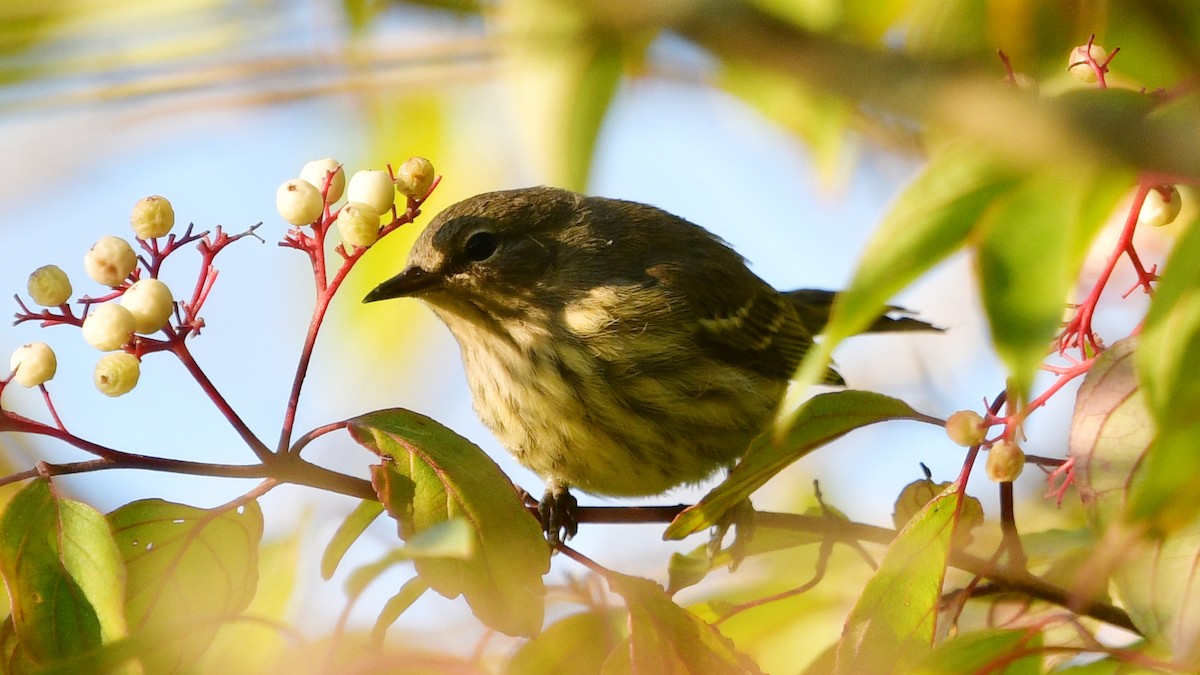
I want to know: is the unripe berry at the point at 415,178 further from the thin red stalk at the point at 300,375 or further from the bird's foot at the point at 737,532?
the bird's foot at the point at 737,532

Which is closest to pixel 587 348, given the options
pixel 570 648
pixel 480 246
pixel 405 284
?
pixel 480 246

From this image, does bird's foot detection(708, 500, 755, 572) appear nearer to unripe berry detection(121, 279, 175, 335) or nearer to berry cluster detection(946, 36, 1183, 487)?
berry cluster detection(946, 36, 1183, 487)

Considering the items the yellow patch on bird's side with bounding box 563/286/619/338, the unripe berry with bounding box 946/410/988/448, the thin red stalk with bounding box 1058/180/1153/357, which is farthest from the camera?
the yellow patch on bird's side with bounding box 563/286/619/338

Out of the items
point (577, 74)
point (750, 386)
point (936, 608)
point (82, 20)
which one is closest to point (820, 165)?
point (577, 74)

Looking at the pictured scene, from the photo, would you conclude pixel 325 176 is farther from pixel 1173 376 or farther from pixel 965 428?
pixel 1173 376

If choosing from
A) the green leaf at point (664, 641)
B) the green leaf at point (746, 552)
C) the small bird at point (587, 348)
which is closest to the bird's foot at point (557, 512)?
the small bird at point (587, 348)

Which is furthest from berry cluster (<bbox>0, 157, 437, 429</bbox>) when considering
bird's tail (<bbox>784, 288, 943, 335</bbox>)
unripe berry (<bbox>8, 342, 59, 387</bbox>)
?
bird's tail (<bbox>784, 288, 943, 335</bbox>)

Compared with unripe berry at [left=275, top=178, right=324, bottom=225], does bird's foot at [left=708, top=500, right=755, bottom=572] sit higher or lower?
lower
